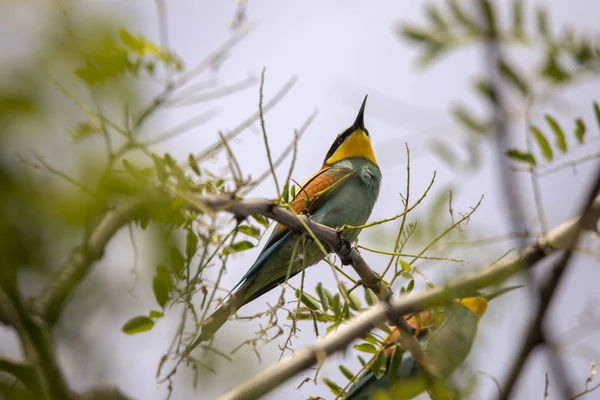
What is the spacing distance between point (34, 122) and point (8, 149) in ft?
0.18

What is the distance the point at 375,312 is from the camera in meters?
2.25

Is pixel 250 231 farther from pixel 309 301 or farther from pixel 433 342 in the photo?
pixel 433 342

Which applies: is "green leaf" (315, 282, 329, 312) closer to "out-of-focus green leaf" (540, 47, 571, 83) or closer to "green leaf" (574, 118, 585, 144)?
"green leaf" (574, 118, 585, 144)

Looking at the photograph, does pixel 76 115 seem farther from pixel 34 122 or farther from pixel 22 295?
pixel 22 295

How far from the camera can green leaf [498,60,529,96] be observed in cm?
188

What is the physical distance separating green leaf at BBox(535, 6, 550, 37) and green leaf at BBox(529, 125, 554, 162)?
0.96 feet

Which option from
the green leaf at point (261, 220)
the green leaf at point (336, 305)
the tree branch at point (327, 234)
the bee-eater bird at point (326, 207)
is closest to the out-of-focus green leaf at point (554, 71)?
the tree branch at point (327, 234)

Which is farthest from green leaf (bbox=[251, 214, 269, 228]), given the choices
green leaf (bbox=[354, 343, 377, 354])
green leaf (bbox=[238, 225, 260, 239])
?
green leaf (bbox=[354, 343, 377, 354])

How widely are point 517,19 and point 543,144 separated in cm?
39

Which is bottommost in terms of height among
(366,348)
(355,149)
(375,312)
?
(375,312)

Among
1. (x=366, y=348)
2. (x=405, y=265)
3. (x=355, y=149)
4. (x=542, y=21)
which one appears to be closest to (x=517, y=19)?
(x=542, y=21)

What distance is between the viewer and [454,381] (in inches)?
81.4

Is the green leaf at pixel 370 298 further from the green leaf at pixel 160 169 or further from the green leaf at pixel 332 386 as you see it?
the green leaf at pixel 160 169

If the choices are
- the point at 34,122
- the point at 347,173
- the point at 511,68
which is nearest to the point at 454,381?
the point at 511,68
